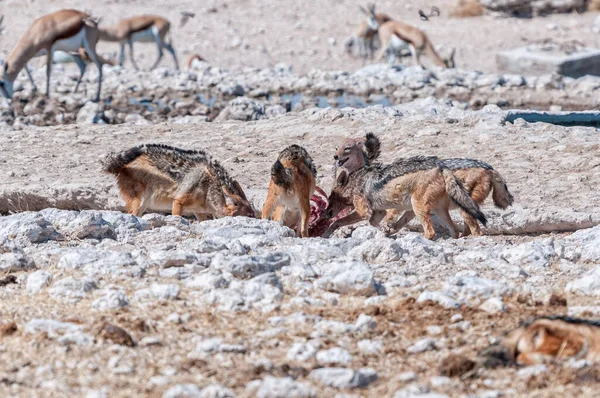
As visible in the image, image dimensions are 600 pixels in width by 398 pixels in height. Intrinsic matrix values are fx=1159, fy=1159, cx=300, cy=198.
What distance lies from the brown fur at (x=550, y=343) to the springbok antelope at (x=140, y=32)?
2166 cm

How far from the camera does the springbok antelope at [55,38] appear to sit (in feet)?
68.9

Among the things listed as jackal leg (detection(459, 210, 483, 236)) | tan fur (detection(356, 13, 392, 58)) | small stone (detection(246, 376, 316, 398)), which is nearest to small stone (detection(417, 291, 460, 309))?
small stone (detection(246, 376, 316, 398))

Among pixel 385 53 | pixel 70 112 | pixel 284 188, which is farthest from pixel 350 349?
pixel 385 53

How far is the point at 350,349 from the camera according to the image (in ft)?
16.8

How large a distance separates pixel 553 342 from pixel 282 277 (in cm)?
167

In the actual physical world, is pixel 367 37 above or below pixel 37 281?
below

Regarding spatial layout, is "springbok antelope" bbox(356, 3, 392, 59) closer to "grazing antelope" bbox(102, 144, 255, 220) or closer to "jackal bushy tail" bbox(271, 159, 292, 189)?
"grazing antelope" bbox(102, 144, 255, 220)

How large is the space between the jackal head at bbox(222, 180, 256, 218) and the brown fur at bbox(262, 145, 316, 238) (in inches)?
8.3

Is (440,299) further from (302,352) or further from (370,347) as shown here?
(302,352)

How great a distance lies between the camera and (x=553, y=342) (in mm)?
4906

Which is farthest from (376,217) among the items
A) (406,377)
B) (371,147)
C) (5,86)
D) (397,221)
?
(5,86)

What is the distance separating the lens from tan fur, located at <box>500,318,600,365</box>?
4875 millimetres

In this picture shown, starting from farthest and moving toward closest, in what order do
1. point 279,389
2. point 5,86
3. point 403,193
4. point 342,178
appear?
point 5,86, point 342,178, point 403,193, point 279,389

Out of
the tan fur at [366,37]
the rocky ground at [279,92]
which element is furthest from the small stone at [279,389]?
the tan fur at [366,37]
